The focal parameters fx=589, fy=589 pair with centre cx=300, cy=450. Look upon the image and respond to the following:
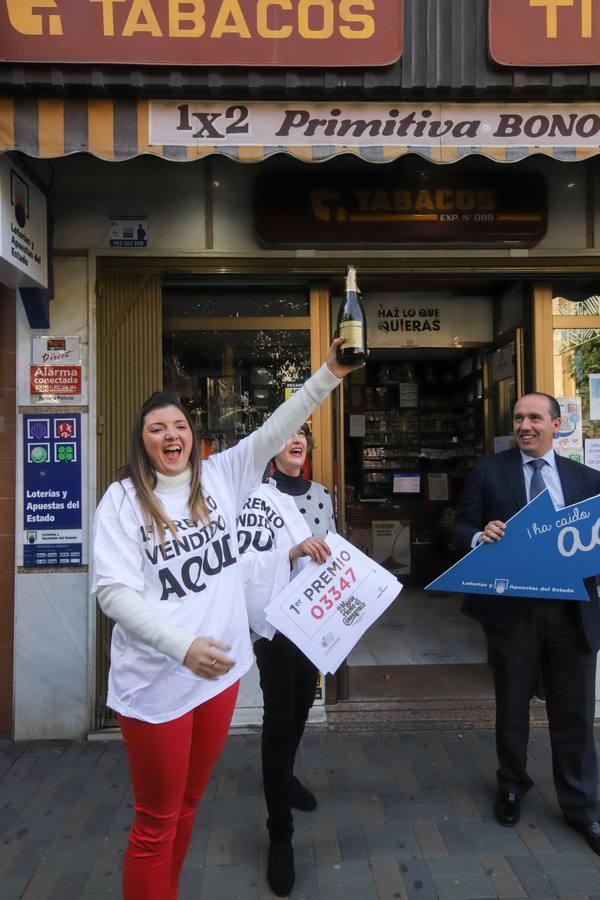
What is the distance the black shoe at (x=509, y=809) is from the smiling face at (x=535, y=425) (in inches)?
66.3

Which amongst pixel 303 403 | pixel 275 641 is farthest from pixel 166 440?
pixel 275 641

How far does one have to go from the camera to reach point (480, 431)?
22.4ft

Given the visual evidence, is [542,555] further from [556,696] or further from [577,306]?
[577,306]

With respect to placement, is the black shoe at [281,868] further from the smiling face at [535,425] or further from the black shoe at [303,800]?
the smiling face at [535,425]

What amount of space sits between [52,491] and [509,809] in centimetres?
321

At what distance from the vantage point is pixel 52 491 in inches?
153

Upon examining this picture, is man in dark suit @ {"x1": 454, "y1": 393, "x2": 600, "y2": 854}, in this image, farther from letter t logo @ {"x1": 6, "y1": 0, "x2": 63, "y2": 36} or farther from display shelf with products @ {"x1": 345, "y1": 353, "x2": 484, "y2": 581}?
display shelf with products @ {"x1": 345, "y1": 353, "x2": 484, "y2": 581}

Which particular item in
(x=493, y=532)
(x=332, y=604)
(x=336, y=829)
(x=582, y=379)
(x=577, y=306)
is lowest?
(x=336, y=829)

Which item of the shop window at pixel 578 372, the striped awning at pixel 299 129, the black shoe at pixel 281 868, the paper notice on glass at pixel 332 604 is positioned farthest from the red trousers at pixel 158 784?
the shop window at pixel 578 372

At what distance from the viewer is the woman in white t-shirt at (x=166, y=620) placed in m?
1.78

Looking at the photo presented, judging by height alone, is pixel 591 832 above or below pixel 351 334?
below

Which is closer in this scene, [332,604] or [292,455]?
[332,604]

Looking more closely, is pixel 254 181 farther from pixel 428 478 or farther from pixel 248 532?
pixel 428 478

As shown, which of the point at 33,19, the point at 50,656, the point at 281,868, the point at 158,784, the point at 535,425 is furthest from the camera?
the point at 50,656
